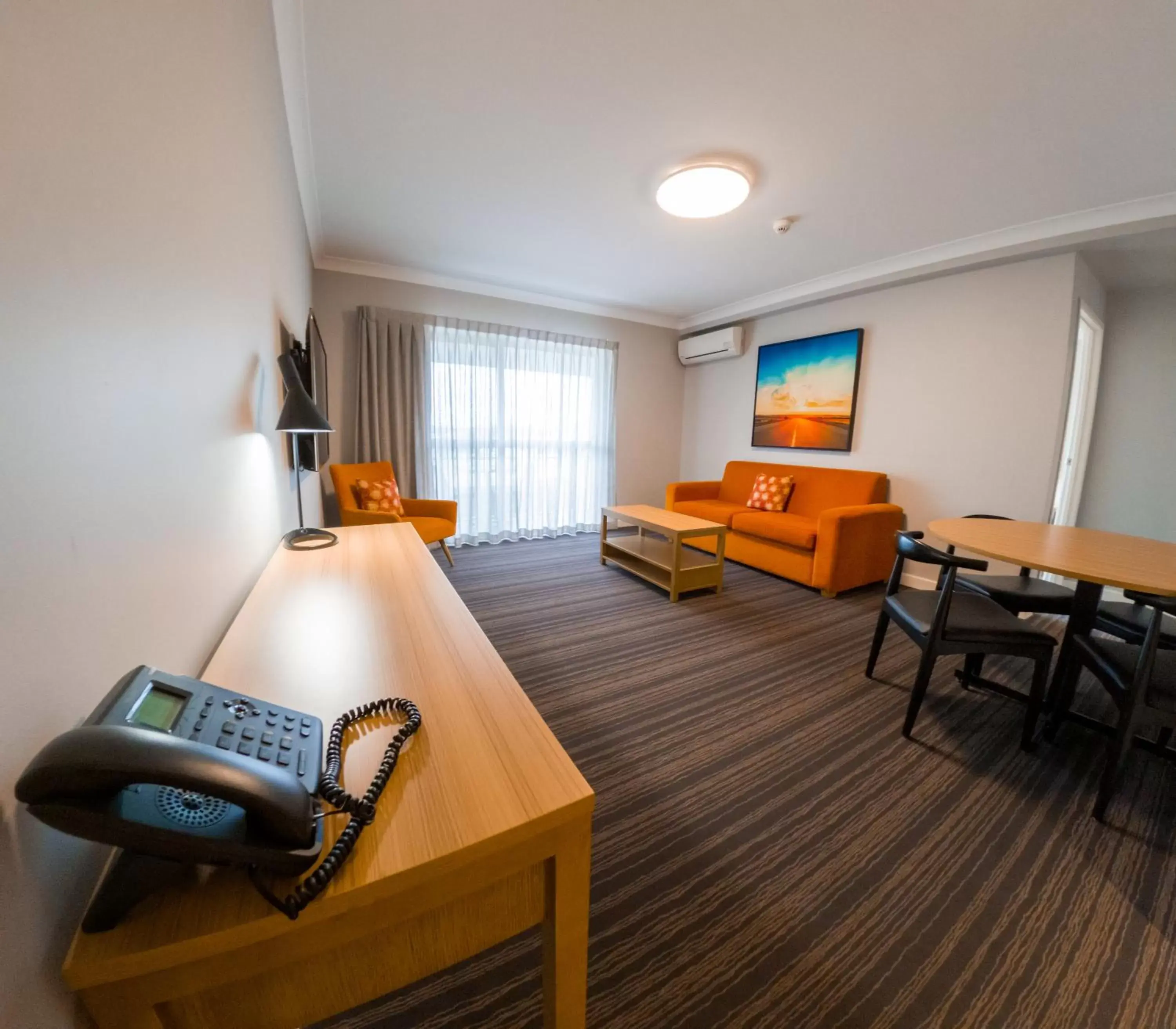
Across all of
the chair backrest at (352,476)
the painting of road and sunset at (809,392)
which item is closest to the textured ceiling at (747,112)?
the painting of road and sunset at (809,392)

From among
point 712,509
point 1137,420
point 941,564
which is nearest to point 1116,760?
point 941,564

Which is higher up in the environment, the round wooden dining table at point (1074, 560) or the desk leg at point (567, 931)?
the round wooden dining table at point (1074, 560)

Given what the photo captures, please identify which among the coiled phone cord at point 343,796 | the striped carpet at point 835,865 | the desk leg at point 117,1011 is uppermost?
the coiled phone cord at point 343,796

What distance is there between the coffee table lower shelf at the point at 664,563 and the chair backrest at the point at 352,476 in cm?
190

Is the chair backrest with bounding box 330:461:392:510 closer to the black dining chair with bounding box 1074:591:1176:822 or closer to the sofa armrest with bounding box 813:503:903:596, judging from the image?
the sofa armrest with bounding box 813:503:903:596

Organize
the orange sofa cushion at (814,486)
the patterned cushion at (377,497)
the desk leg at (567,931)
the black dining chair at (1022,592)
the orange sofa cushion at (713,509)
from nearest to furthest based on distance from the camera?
1. the desk leg at (567,931)
2. the black dining chair at (1022,592)
3. the patterned cushion at (377,497)
4. the orange sofa cushion at (814,486)
5. the orange sofa cushion at (713,509)

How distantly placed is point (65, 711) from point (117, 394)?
1.22ft

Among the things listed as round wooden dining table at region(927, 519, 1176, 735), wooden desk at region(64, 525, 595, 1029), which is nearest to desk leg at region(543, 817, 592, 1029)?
wooden desk at region(64, 525, 595, 1029)

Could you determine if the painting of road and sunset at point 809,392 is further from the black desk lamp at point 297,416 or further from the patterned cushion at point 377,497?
the black desk lamp at point 297,416

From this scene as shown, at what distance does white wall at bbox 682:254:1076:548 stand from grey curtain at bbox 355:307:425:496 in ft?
11.5

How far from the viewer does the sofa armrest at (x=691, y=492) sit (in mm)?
4297

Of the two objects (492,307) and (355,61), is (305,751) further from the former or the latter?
(492,307)

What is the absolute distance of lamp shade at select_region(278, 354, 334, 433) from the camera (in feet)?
4.40

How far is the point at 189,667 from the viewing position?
2.40 feet
